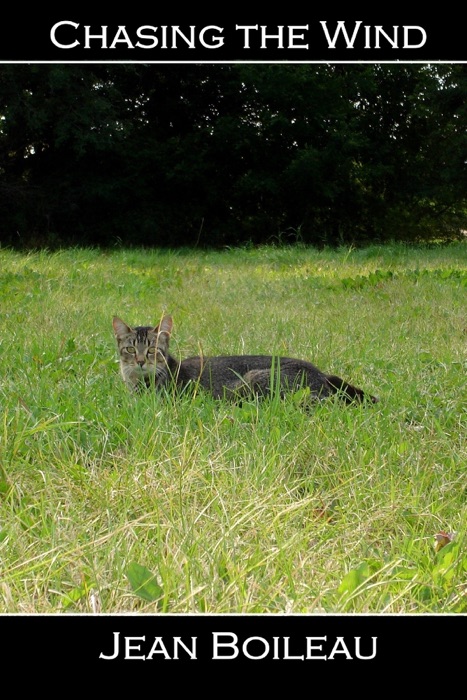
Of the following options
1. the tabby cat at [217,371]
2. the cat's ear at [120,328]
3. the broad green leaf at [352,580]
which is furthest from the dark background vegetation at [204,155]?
the broad green leaf at [352,580]

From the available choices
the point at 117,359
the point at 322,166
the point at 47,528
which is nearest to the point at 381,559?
the point at 47,528

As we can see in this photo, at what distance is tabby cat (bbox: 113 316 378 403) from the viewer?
3.30 meters

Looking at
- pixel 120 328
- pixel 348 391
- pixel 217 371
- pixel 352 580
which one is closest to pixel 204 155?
pixel 120 328

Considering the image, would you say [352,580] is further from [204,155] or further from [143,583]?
[204,155]

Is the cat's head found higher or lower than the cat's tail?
higher

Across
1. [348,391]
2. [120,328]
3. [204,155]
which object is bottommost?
[348,391]

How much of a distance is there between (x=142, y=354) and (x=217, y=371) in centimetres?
43

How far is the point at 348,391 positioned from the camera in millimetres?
3297

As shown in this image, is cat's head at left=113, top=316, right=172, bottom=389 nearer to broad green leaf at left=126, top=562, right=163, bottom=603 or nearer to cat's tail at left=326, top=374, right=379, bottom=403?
cat's tail at left=326, top=374, right=379, bottom=403

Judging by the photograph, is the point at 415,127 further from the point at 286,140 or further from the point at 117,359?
the point at 117,359

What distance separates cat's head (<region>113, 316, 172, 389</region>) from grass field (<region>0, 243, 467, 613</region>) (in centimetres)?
12

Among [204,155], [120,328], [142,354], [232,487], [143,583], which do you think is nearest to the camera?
[143,583]

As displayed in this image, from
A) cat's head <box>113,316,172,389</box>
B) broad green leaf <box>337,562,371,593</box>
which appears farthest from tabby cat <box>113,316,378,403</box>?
broad green leaf <box>337,562,371,593</box>

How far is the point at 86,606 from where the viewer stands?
61.9 inches
